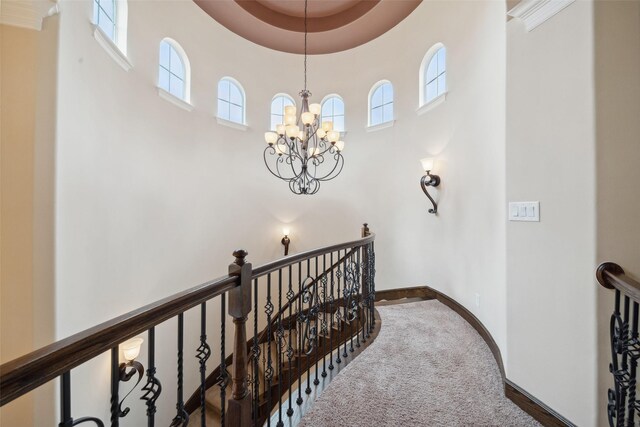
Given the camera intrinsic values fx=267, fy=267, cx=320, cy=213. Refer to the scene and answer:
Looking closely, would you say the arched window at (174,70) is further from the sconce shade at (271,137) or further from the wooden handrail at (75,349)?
the wooden handrail at (75,349)

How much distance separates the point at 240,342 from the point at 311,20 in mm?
4984

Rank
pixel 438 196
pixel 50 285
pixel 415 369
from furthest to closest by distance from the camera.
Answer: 1. pixel 438 196
2. pixel 415 369
3. pixel 50 285

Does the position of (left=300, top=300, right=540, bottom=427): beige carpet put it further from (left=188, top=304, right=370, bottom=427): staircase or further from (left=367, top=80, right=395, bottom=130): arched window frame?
(left=367, top=80, right=395, bottom=130): arched window frame

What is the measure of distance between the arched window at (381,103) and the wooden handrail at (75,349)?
13.3ft

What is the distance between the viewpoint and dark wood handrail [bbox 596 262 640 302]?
43.1 inches

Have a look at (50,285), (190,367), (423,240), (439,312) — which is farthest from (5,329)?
(423,240)

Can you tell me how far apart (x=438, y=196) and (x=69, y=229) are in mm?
3530

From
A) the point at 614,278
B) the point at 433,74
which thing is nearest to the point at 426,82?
the point at 433,74

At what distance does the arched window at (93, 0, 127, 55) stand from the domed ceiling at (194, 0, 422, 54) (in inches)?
53.4

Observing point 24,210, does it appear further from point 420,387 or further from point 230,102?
point 230,102

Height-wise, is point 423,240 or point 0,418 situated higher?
point 423,240

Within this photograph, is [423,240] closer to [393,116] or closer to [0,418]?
[393,116]

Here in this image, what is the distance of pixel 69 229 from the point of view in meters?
1.97

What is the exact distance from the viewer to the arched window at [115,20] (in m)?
2.54
